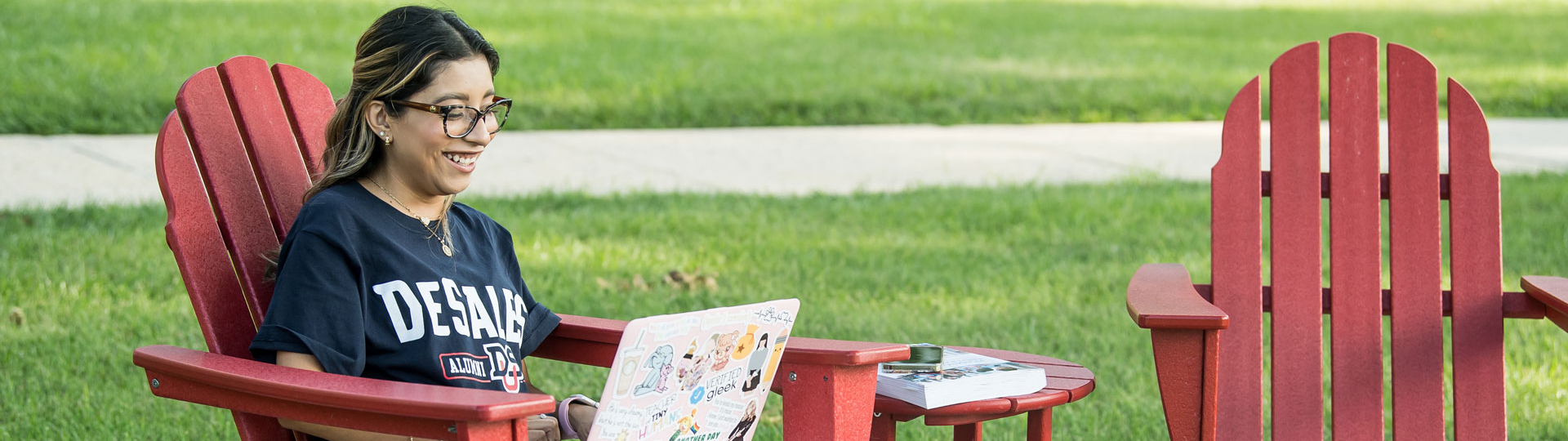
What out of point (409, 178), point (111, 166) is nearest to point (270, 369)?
point (409, 178)

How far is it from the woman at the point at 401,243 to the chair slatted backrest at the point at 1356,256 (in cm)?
151

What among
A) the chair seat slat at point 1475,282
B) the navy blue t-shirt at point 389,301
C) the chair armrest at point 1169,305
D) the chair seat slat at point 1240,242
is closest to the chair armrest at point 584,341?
the navy blue t-shirt at point 389,301

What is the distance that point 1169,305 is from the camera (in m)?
2.79

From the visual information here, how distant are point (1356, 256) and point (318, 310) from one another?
7.46 feet

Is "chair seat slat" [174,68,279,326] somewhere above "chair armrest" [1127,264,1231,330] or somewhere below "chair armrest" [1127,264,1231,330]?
above

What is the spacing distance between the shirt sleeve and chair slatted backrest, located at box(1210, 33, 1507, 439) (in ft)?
6.11

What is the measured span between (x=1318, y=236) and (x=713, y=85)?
755 cm

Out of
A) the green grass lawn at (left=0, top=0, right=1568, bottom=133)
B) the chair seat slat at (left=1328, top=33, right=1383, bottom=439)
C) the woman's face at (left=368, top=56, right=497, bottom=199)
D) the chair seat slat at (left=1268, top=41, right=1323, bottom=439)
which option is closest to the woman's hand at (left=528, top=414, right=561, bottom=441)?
the woman's face at (left=368, top=56, right=497, bottom=199)

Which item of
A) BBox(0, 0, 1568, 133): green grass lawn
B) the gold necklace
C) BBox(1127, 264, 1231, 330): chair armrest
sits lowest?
BBox(1127, 264, 1231, 330): chair armrest

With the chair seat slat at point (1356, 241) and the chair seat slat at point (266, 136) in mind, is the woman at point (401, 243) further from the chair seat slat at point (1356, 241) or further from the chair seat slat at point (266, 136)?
the chair seat slat at point (1356, 241)

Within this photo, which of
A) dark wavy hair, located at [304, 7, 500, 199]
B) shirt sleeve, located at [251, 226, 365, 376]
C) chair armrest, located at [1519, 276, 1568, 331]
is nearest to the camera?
shirt sleeve, located at [251, 226, 365, 376]

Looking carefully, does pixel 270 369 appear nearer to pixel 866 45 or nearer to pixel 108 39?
pixel 108 39

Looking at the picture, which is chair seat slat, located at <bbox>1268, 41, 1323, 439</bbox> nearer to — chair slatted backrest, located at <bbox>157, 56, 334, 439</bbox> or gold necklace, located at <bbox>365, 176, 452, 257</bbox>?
gold necklace, located at <bbox>365, 176, 452, 257</bbox>

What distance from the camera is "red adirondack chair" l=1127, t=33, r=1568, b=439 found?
317 cm
